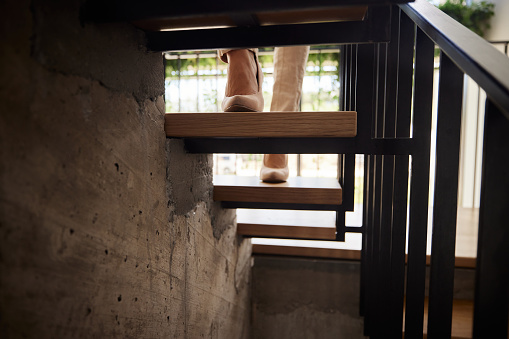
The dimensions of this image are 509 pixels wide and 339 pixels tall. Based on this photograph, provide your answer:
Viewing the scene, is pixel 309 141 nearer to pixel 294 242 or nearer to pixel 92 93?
pixel 92 93

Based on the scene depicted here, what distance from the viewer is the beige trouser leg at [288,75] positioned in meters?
1.30

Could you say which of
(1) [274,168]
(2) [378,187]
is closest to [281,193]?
(1) [274,168]

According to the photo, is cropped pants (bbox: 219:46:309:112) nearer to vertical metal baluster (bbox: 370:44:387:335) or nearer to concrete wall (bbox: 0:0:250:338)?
vertical metal baluster (bbox: 370:44:387:335)

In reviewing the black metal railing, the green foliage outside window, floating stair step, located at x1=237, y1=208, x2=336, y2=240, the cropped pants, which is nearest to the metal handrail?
the black metal railing

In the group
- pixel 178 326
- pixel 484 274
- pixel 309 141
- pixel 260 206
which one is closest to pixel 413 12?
pixel 309 141

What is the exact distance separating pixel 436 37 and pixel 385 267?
74 cm

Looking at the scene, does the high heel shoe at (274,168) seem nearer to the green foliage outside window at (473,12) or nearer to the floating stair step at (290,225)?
the floating stair step at (290,225)

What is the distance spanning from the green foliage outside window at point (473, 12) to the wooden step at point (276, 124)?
13.4ft

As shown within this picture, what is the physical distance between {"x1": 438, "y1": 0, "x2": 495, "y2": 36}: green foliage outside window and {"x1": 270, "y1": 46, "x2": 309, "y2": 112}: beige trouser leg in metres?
3.63

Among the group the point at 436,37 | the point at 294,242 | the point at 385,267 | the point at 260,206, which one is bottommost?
the point at 294,242

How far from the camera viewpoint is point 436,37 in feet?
2.00

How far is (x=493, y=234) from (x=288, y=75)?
38.3 inches

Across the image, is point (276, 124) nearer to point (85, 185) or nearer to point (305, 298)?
point (85, 185)

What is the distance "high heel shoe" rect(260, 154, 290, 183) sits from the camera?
4.63ft
